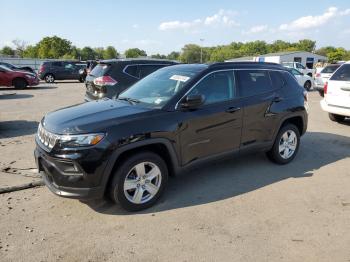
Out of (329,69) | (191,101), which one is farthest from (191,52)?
(191,101)

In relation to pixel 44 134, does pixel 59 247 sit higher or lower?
lower

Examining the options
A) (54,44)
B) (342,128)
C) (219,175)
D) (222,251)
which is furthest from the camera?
(54,44)

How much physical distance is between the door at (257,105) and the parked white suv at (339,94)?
425 centimetres

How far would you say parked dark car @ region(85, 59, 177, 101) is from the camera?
28.8 ft

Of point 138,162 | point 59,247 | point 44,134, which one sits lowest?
point 59,247

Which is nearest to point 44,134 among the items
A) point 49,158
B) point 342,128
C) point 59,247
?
point 49,158

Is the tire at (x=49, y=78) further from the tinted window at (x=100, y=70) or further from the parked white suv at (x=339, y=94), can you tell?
the parked white suv at (x=339, y=94)

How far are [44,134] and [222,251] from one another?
242 cm

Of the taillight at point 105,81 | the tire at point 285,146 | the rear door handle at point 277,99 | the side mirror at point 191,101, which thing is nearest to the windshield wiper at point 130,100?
the side mirror at point 191,101

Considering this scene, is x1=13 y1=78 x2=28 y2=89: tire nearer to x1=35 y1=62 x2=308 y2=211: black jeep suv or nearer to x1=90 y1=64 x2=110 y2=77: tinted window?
x1=90 y1=64 x2=110 y2=77: tinted window

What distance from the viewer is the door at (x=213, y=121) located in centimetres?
458

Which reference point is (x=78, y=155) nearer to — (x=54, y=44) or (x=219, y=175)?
(x=219, y=175)

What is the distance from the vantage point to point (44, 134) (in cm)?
419

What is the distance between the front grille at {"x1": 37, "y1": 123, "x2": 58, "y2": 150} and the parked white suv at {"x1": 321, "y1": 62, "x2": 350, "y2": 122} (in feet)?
25.2
